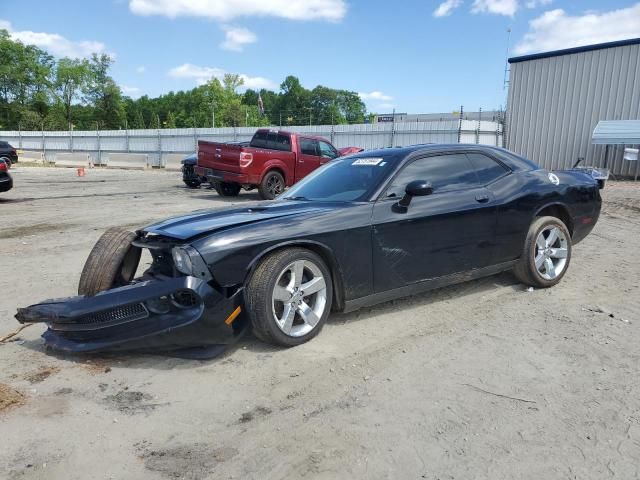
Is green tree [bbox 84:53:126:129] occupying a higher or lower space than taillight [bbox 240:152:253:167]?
higher

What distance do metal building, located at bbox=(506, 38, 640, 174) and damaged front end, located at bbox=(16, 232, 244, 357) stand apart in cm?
2053

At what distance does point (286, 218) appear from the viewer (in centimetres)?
375

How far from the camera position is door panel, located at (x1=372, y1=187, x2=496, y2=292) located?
400cm

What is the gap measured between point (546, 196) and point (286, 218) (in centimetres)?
288

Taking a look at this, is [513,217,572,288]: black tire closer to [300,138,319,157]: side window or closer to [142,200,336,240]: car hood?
[142,200,336,240]: car hood

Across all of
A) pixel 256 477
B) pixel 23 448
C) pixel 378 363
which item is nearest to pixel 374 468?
pixel 256 477

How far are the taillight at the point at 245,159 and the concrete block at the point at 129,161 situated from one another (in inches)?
795

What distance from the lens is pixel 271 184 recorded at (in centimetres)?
1300

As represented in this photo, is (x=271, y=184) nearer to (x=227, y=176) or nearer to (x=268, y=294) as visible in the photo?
(x=227, y=176)

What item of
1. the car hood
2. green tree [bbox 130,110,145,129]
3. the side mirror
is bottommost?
the car hood

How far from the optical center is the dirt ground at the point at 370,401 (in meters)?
2.38

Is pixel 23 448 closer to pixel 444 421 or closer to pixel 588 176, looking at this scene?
pixel 444 421

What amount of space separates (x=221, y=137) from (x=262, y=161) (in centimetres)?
2100

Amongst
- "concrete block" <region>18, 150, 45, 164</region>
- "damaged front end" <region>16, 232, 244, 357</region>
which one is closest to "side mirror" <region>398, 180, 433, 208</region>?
"damaged front end" <region>16, 232, 244, 357</region>
